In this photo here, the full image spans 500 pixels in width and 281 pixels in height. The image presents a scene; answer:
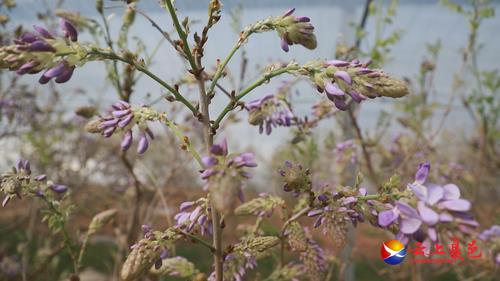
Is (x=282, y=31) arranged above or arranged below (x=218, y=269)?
above

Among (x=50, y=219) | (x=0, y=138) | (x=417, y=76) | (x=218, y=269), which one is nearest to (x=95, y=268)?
(x=0, y=138)

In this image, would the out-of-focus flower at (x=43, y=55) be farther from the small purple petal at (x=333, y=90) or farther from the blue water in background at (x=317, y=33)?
the blue water in background at (x=317, y=33)

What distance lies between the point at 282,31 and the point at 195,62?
0.60ft

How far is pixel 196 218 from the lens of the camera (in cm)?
96

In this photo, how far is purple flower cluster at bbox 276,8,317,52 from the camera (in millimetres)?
882

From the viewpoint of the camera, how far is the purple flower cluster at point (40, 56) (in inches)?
30.5

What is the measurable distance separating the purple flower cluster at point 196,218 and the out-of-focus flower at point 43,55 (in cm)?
36

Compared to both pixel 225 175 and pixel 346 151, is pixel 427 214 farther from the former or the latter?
pixel 346 151

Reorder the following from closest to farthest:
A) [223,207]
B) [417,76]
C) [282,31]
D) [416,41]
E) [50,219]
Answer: [223,207]
[282,31]
[50,219]
[417,76]
[416,41]

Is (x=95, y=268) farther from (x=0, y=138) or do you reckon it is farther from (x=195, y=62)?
(x=195, y=62)

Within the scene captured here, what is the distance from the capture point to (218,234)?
3.00ft

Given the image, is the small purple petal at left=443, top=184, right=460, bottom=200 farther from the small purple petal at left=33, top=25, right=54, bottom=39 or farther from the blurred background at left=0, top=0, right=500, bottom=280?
the small purple petal at left=33, top=25, right=54, bottom=39

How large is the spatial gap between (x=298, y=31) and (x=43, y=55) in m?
0.46

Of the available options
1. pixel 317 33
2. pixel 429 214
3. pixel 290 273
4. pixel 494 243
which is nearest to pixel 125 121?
pixel 429 214
